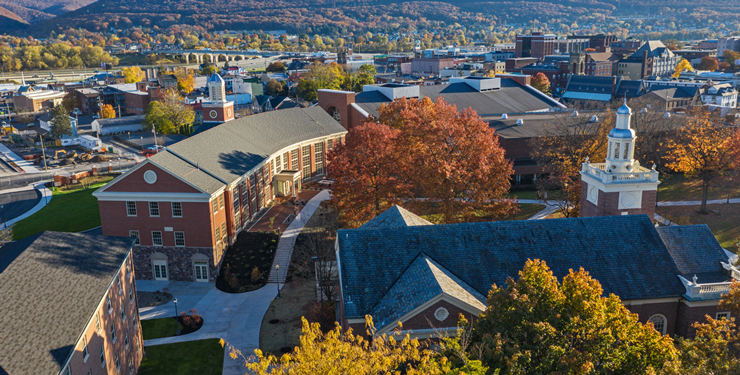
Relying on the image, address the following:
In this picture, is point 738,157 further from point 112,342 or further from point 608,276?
point 112,342

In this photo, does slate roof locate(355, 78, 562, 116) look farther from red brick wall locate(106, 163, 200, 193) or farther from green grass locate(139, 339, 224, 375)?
green grass locate(139, 339, 224, 375)

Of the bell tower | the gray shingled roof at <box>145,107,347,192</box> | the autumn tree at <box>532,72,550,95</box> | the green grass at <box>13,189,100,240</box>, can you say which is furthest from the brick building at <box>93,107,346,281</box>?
the autumn tree at <box>532,72,550,95</box>

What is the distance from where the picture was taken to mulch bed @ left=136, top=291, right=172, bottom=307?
1891 inches

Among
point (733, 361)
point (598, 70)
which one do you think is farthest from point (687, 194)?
point (598, 70)

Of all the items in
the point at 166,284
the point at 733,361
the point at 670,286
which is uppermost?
the point at 733,361

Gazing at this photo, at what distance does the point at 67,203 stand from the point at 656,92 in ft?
388

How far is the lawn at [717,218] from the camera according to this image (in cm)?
5494

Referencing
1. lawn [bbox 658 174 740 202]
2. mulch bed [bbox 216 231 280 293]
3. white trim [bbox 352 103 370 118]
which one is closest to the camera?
mulch bed [bbox 216 231 280 293]

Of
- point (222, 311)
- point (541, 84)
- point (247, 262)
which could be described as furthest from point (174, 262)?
point (541, 84)

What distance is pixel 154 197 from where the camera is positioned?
51.1m

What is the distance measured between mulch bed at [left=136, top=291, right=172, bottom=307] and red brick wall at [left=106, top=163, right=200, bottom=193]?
863 cm

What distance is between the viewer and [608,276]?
33219mm

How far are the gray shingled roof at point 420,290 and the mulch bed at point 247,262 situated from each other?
71.6 feet

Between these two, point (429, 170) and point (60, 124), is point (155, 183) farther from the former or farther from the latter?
point (60, 124)
